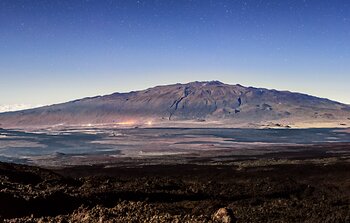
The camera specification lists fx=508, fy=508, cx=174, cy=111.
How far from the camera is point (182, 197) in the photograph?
25.3m

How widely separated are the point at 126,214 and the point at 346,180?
78.4 ft

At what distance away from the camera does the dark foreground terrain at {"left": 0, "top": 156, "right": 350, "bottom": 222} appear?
1525cm

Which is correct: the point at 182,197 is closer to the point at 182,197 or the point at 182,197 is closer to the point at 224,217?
the point at 182,197

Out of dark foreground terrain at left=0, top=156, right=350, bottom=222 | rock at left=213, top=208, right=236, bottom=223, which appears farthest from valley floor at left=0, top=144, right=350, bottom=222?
rock at left=213, top=208, right=236, bottom=223

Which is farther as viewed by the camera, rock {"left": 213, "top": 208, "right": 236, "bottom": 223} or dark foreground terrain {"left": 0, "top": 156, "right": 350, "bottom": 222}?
dark foreground terrain {"left": 0, "top": 156, "right": 350, "bottom": 222}

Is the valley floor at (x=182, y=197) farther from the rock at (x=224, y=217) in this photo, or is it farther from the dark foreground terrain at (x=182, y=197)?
the rock at (x=224, y=217)

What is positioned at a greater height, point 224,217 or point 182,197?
point 224,217

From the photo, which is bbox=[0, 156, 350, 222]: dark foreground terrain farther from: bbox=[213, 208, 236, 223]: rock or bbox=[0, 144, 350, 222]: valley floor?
bbox=[213, 208, 236, 223]: rock

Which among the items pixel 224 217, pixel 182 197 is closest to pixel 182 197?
pixel 182 197

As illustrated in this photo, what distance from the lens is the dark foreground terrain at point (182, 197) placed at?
1525 cm

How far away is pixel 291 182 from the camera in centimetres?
3288

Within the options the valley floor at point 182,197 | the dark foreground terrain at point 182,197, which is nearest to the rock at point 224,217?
the valley floor at point 182,197

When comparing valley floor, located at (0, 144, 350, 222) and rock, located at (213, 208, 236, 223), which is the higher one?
rock, located at (213, 208, 236, 223)

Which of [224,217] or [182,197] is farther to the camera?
[182,197]
